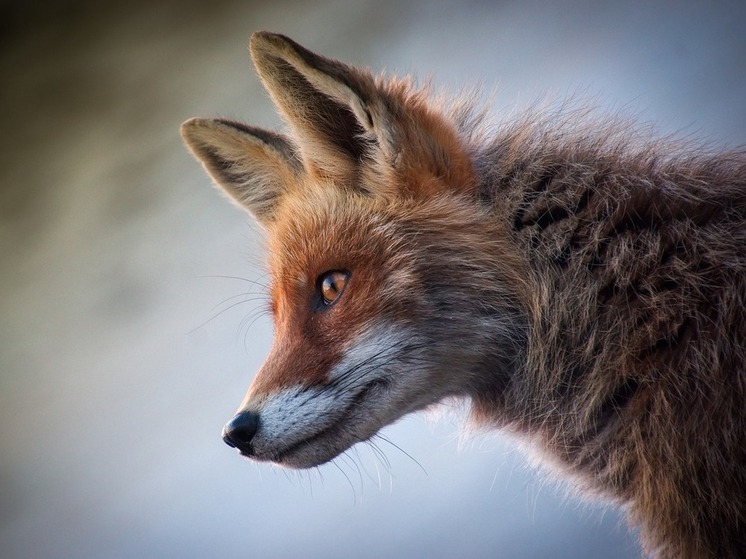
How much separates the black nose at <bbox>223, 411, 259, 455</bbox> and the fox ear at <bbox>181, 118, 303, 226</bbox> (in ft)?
2.26

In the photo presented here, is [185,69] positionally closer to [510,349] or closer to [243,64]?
[243,64]

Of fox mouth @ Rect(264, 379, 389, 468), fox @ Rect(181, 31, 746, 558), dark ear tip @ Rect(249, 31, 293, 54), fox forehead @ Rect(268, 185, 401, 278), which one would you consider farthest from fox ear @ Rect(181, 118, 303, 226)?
fox mouth @ Rect(264, 379, 389, 468)

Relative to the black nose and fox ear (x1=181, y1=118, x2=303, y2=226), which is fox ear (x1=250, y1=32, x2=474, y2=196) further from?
the black nose

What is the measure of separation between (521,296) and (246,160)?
32.7 inches

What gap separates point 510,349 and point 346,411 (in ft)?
1.23

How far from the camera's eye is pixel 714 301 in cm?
138

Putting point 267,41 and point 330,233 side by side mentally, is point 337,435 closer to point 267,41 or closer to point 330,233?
point 330,233

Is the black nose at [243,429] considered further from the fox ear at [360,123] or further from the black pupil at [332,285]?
the fox ear at [360,123]

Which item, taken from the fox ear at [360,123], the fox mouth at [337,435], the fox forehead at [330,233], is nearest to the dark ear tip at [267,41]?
the fox ear at [360,123]

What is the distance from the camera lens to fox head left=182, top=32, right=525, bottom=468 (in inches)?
59.3

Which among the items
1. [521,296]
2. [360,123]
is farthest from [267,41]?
[521,296]

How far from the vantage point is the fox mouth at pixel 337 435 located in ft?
4.99

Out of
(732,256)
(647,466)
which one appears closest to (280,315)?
(647,466)

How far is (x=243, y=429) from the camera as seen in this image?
1483mm
